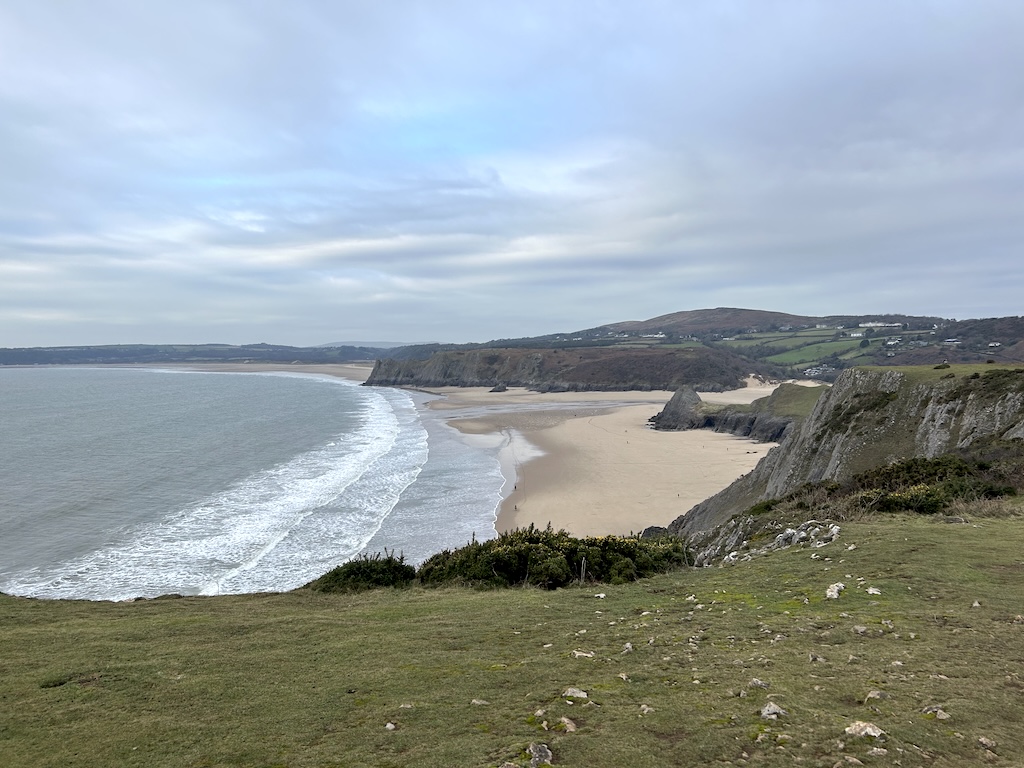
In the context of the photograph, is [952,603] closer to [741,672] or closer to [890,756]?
[741,672]

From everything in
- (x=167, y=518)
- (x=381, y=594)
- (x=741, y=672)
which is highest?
(x=741, y=672)

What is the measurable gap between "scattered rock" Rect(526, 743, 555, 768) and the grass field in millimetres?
92

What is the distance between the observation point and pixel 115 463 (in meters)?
44.6

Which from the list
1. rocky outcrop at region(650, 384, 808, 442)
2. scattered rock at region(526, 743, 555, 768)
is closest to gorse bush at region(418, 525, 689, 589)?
scattered rock at region(526, 743, 555, 768)

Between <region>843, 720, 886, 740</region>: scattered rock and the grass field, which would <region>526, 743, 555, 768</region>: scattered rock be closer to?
the grass field

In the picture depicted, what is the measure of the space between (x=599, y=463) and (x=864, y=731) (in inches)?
1683

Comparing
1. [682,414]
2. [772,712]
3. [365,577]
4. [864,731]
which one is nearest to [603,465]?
[682,414]

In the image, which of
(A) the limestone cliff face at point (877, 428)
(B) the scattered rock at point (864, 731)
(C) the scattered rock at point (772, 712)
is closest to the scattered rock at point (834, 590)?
(C) the scattered rock at point (772, 712)

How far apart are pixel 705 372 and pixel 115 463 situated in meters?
110

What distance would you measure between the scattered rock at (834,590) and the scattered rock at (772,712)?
431cm

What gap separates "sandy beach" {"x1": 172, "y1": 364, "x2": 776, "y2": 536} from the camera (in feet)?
107

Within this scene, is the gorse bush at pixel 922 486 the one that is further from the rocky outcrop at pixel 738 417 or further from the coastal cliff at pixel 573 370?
the coastal cliff at pixel 573 370

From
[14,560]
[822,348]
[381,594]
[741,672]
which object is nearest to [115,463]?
[14,560]

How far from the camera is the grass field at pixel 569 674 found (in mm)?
5320
